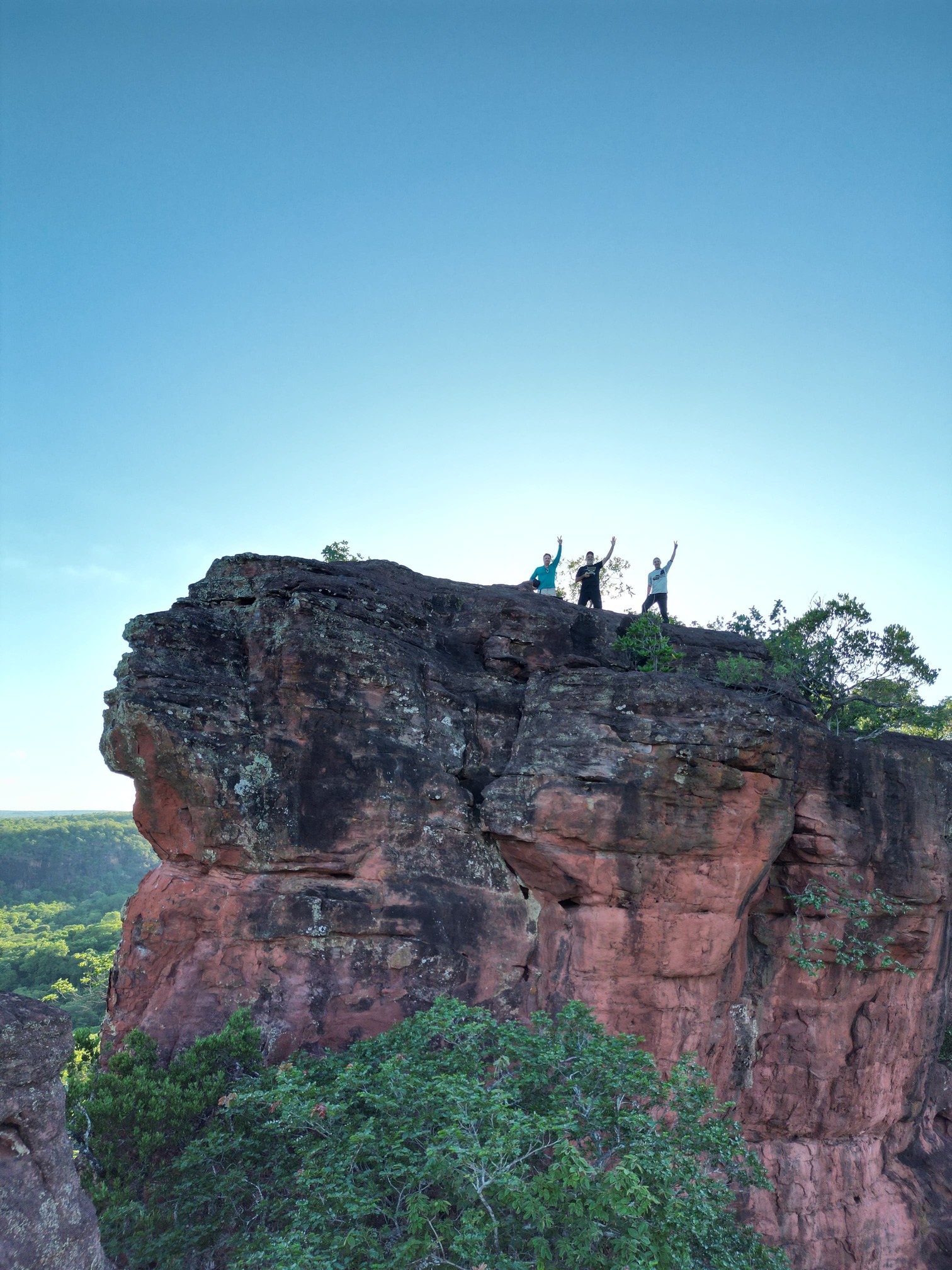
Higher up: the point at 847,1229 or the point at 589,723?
the point at 589,723

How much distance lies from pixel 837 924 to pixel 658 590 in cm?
872

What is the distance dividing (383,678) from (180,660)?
3704mm

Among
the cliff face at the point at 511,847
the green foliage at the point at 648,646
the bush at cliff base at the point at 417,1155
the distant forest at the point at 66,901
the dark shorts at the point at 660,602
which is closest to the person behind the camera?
the bush at cliff base at the point at 417,1155

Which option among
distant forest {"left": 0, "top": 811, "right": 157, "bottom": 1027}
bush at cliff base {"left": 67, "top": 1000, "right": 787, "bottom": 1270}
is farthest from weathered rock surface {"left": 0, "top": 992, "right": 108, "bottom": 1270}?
distant forest {"left": 0, "top": 811, "right": 157, "bottom": 1027}

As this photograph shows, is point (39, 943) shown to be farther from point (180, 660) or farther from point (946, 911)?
point (946, 911)

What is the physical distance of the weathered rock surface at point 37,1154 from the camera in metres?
6.36

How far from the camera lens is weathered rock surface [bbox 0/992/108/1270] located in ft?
20.9

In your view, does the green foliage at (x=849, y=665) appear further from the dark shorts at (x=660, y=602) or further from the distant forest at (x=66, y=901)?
the distant forest at (x=66, y=901)

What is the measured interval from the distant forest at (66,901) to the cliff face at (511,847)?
22.5 metres

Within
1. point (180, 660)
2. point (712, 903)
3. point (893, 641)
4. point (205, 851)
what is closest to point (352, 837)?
point (205, 851)

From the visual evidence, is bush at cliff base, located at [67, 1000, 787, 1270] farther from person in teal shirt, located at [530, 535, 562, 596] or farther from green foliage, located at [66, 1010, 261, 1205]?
person in teal shirt, located at [530, 535, 562, 596]

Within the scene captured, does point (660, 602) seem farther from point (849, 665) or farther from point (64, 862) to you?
point (64, 862)

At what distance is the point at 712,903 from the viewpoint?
13750 mm

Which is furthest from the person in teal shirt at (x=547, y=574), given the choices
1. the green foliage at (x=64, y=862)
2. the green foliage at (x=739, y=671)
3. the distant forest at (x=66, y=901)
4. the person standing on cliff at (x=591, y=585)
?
the green foliage at (x=64, y=862)
